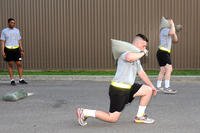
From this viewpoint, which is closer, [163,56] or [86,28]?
[163,56]

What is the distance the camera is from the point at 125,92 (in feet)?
26.8

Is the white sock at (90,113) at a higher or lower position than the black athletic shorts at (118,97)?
lower

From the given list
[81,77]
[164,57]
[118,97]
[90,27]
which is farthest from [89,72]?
[118,97]

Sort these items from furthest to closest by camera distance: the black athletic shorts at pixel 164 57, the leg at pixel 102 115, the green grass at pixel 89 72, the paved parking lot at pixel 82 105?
1. the green grass at pixel 89 72
2. the black athletic shorts at pixel 164 57
3. the paved parking lot at pixel 82 105
4. the leg at pixel 102 115

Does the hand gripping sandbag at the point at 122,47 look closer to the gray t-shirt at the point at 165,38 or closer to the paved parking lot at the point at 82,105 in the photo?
the paved parking lot at the point at 82,105

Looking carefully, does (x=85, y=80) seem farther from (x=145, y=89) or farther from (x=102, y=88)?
(x=145, y=89)

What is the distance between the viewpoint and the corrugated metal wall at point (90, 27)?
56.5 ft

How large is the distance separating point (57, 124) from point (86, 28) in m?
9.11

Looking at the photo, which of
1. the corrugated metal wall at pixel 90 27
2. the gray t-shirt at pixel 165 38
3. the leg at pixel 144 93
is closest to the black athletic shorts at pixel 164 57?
the gray t-shirt at pixel 165 38

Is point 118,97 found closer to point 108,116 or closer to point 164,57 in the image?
point 108,116

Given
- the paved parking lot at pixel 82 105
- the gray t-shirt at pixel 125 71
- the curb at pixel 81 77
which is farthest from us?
the curb at pixel 81 77

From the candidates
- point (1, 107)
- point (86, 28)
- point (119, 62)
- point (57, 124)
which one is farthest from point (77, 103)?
point (86, 28)

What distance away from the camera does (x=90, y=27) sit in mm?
17562

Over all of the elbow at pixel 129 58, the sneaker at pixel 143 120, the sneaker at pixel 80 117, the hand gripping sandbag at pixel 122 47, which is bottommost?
the sneaker at pixel 143 120
